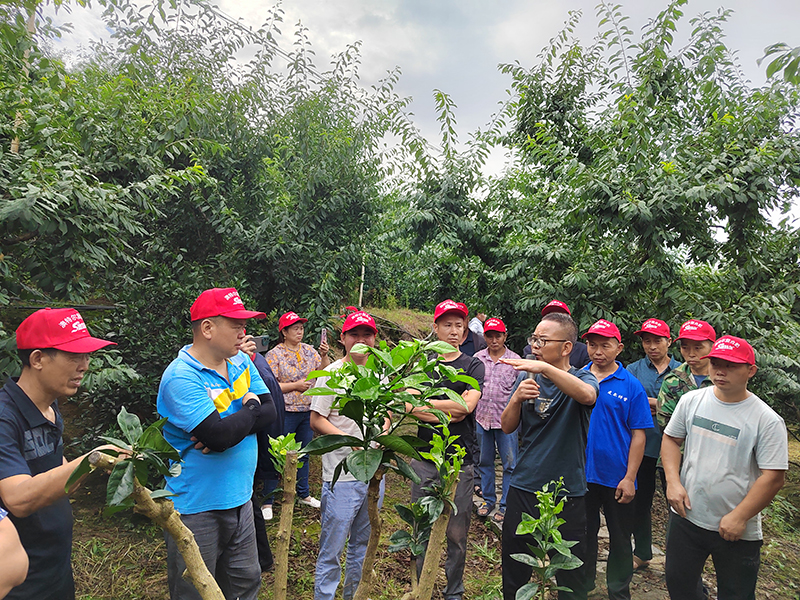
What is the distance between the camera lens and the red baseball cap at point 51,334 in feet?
6.37

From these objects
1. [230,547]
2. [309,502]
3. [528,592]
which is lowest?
[309,502]

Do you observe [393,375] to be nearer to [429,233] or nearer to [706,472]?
[706,472]

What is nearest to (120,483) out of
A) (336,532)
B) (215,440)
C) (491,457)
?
(215,440)

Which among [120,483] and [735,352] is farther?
[735,352]

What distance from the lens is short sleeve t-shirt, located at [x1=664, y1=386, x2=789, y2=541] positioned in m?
2.50

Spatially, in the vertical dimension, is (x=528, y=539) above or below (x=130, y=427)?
below

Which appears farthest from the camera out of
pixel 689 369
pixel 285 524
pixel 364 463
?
pixel 689 369

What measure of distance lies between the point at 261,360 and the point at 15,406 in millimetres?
1842

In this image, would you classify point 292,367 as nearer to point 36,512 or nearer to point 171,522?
point 36,512

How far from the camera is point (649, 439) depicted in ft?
12.5

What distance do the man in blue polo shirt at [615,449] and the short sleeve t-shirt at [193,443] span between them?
7.64 feet

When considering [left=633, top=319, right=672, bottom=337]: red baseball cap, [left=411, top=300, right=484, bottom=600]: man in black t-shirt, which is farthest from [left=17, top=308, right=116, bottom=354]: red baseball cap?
[left=633, top=319, right=672, bottom=337]: red baseball cap

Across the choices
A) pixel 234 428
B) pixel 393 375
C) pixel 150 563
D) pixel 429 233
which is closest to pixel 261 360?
pixel 234 428

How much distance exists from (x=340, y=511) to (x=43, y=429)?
63.0 inches
